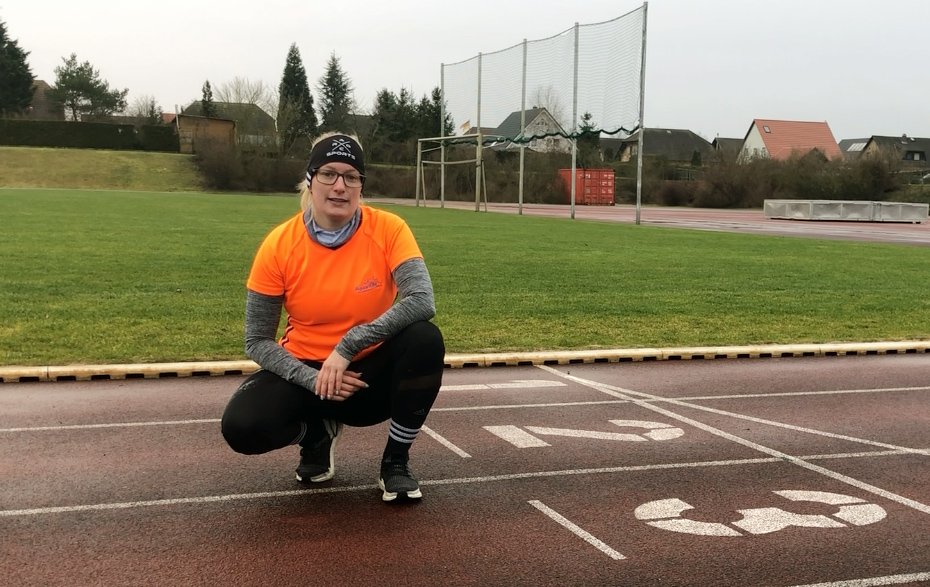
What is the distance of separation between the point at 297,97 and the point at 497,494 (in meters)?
93.0

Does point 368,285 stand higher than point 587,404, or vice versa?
point 368,285

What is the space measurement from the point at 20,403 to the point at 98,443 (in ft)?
4.21

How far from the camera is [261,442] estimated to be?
4062mm

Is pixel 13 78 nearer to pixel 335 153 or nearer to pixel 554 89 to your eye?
pixel 554 89

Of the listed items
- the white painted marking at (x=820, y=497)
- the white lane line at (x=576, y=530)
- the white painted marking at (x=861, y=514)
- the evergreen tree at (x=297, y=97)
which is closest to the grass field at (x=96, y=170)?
the evergreen tree at (x=297, y=97)

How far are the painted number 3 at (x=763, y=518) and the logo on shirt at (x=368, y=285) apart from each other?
167 centimetres

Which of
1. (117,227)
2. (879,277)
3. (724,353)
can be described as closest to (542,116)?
(117,227)

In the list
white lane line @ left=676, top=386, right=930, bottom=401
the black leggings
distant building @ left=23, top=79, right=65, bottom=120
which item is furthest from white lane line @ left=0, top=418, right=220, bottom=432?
distant building @ left=23, top=79, right=65, bottom=120

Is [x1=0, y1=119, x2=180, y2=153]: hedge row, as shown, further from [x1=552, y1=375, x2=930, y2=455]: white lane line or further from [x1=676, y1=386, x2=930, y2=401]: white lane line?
[x1=676, y1=386, x2=930, y2=401]: white lane line

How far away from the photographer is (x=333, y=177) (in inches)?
161

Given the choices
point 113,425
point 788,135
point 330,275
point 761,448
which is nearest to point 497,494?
point 330,275

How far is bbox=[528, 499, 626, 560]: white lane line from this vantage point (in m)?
3.67

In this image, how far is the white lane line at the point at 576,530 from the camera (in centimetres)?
367

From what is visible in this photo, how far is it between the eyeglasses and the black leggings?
744 millimetres
